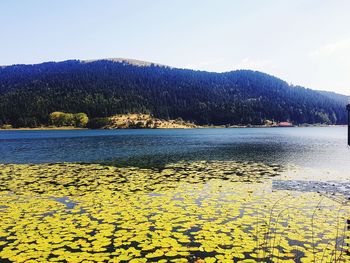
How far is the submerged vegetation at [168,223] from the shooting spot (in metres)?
13.3

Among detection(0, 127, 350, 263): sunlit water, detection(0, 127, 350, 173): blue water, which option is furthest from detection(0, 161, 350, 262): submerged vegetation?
detection(0, 127, 350, 173): blue water

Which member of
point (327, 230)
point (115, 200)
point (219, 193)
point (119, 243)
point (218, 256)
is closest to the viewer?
point (218, 256)

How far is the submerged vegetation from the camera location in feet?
43.6

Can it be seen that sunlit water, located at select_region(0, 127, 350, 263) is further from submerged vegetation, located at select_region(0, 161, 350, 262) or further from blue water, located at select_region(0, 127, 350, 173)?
blue water, located at select_region(0, 127, 350, 173)

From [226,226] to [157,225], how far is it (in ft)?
11.6

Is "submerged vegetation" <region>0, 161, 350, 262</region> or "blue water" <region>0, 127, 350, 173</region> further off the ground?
"submerged vegetation" <region>0, 161, 350, 262</region>

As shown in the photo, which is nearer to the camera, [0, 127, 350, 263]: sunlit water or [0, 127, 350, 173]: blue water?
[0, 127, 350, 263]: sunlit water

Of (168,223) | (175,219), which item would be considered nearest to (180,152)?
(175,219)

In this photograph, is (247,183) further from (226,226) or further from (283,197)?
(226,226)

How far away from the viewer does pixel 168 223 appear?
1739 cm

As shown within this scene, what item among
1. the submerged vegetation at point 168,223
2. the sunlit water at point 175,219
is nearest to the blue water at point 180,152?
the sunlit water at point 175,219

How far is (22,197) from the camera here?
24.4m

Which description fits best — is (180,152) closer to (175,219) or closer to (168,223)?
(175,219)

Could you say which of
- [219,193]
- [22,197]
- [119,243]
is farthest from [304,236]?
[22,197]
